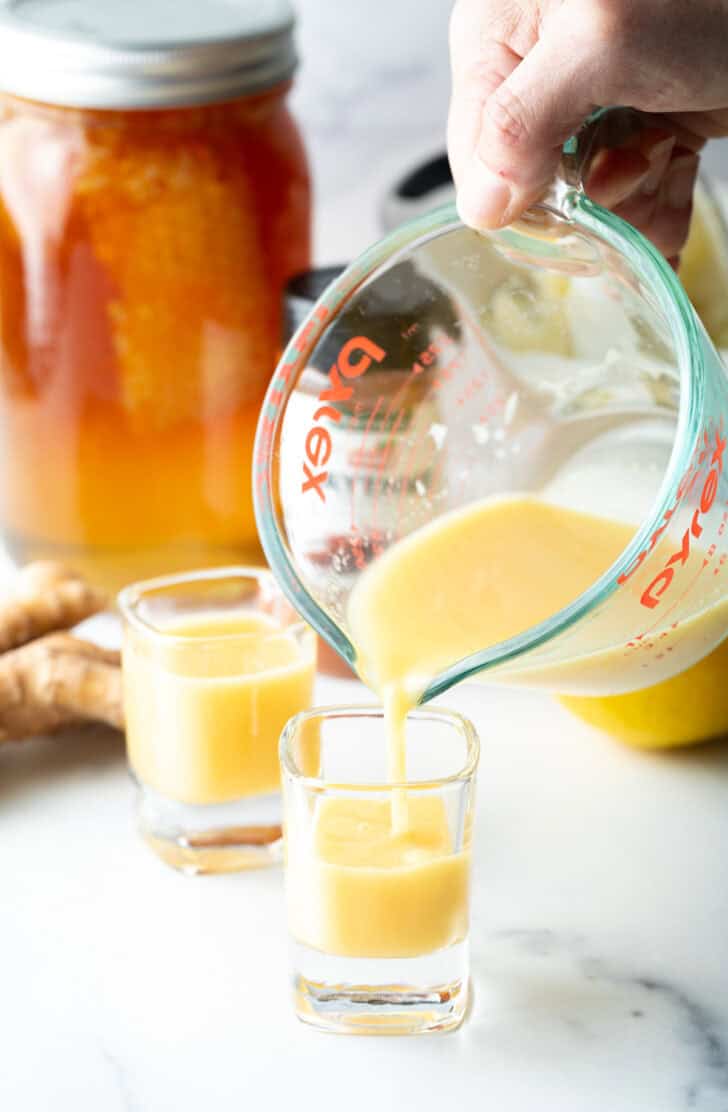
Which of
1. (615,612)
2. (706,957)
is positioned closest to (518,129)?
(615,612)

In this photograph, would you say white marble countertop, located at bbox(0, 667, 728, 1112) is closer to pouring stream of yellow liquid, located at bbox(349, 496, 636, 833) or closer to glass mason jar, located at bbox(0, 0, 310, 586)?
pouring stream of yellow liquid, located at bbox(349, 496, 636, 833)

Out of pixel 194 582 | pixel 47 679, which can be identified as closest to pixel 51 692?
pixel 47 679

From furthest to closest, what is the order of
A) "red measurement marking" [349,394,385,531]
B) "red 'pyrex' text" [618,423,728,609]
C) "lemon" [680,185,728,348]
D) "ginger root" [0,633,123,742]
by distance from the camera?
1. "lemon" [680,185,728,348]
2. "ginger root" [0,633,123,742]
3. "red measurement marking" [349,394,385,531]
4. "red 'pyrex' text" [618,423,728,609]

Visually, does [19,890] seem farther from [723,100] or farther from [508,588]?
[723,100]

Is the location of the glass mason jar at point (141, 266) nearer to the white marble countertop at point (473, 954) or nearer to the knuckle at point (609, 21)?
the white marble countertop at point (473, 954)

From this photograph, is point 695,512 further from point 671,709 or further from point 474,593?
point 671,709

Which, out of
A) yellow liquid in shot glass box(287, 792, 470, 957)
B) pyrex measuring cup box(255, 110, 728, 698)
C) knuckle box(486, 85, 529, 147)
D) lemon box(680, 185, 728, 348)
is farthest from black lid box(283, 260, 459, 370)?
lemon box(680, 185, 728, 348)
